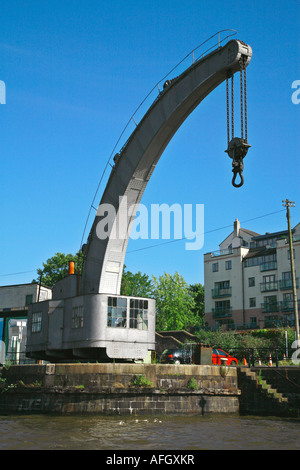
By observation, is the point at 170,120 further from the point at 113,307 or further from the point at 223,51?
the point at 113,307

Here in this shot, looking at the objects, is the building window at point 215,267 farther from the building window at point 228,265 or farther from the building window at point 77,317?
the building window at point 77,317

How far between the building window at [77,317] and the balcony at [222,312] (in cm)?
4723

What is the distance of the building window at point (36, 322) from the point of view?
81.6ft

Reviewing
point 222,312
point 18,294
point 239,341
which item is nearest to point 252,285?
point 222,312

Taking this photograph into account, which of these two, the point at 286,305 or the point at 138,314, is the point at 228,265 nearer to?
the point at 286,305

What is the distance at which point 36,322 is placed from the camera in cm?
2511

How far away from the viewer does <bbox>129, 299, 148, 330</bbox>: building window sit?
22.6 meters

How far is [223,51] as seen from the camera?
68.4 feet

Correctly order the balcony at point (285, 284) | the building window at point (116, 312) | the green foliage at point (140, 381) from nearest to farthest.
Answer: the green foliage at point (140, 381) → the building window at point (116, 312) → the balcony at point (285, 284)

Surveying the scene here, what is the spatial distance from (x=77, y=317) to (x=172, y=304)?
4922 centimetres

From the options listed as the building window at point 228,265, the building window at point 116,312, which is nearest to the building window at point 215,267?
the building window at point 228,265

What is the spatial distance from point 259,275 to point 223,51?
47804 mm

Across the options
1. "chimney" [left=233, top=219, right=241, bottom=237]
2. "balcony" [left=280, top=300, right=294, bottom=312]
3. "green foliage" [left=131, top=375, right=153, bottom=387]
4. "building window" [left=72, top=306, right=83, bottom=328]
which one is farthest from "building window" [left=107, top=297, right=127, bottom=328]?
"chimney" [left=233, top=219, right=241, bottom=237]

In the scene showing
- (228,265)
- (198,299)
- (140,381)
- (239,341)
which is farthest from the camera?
(198,299)
